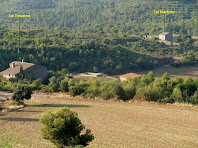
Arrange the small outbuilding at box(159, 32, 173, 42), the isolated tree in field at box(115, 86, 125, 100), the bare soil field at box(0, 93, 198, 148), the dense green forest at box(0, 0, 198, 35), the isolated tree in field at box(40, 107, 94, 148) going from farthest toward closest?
1. the dense green forest at box(0, 0, 198, 35)
2. the small outbuilding at box(159, 32, 173, 42)
3. the isolated tree in field at box(115, 86, 125, 100)
4. the bare soil field at box(0, 93, 198, 148)
5. the isolated tree in field at box(40, 107, 94, 148)

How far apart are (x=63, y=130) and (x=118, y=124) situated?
8.39m

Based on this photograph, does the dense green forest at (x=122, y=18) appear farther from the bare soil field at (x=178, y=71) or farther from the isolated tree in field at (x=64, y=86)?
the isolated tree in field at (x=64, y=86)

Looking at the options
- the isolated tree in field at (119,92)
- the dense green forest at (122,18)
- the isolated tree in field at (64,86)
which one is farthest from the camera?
the dense green forest at (122,18)

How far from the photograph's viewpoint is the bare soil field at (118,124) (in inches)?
770

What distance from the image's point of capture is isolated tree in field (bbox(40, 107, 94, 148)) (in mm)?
15547

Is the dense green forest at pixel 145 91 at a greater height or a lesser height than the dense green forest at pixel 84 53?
lesser

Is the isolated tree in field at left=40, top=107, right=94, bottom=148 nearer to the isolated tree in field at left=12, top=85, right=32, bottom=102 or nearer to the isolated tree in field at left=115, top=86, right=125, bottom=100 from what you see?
the isolated tree in field at left=12, top=85, right=32, bottom=102

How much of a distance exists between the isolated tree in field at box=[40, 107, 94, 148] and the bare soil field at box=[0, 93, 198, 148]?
11.1 ft

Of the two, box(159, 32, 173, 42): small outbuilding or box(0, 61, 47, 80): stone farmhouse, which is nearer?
box(0, 61, 47, 80): stone farmhouse

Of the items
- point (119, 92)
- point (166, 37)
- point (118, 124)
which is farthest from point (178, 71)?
point (118, 124)

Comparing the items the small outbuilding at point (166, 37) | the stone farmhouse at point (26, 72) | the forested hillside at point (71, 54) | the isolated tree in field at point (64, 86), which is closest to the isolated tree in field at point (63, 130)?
the isolated tree in field at point (64, 86)

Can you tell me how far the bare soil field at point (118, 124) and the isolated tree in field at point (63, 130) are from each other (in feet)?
11.1

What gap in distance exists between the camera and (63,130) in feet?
51.6

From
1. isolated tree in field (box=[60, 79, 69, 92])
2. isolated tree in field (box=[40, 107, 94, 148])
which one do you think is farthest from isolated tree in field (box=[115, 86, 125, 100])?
isolated tree in field (box=[40, 107, 94, 148])
